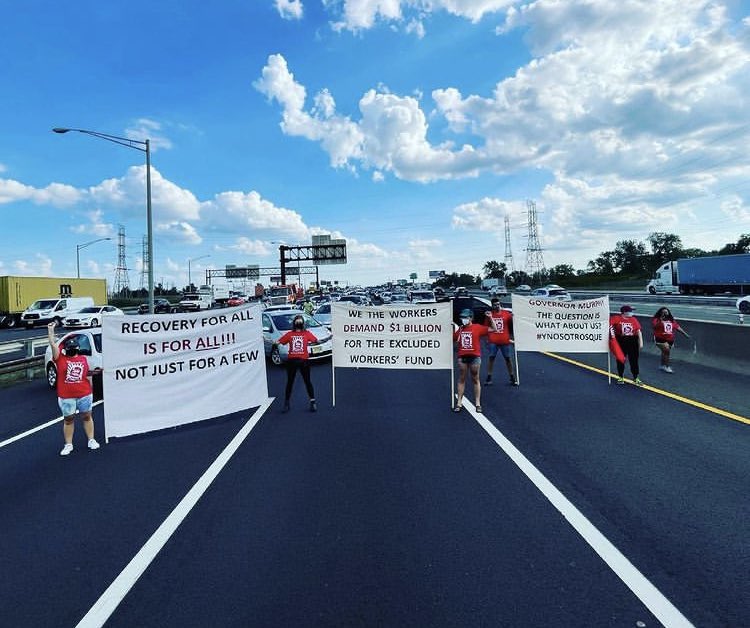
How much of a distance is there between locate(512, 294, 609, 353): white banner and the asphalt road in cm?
364

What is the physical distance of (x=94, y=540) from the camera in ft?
14.1

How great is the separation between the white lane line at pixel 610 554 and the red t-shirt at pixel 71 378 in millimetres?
6178

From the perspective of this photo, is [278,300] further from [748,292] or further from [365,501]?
[365,501]

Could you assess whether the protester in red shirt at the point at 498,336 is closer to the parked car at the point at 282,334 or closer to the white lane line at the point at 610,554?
the white lane line at the point at 610,554

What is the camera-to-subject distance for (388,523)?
445 centimetres

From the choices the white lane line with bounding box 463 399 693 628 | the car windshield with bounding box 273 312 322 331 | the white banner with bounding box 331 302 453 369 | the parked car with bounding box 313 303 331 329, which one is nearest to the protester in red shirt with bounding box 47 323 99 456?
the white banner with bounding box 331 302 453 369

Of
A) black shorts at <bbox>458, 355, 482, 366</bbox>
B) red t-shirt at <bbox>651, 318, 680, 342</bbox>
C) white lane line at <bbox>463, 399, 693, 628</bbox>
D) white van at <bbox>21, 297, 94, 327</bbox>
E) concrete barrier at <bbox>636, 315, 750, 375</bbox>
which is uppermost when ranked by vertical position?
white van at <bbox>21, 297, 94, 327</bbox>

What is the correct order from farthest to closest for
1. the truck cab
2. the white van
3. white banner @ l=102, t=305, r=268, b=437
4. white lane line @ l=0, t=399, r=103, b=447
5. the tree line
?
the tree line
the truck cab
the white van
white banner @ l=102, t=305, r=268, b=437
white lane line @ l=0, t=399, r=103, b=447

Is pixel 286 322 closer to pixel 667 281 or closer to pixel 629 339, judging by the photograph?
pixel 629 339

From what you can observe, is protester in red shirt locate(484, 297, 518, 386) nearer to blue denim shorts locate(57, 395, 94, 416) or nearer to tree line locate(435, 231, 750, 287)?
blue denim shorts locate(57, 395, 94, 416)

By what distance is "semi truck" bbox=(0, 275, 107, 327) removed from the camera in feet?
127

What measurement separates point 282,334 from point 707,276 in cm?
4774

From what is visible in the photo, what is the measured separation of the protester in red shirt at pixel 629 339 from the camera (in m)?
10.9

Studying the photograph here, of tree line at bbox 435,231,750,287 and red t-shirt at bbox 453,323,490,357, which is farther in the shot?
tree line at bbox 435,231,750,287
